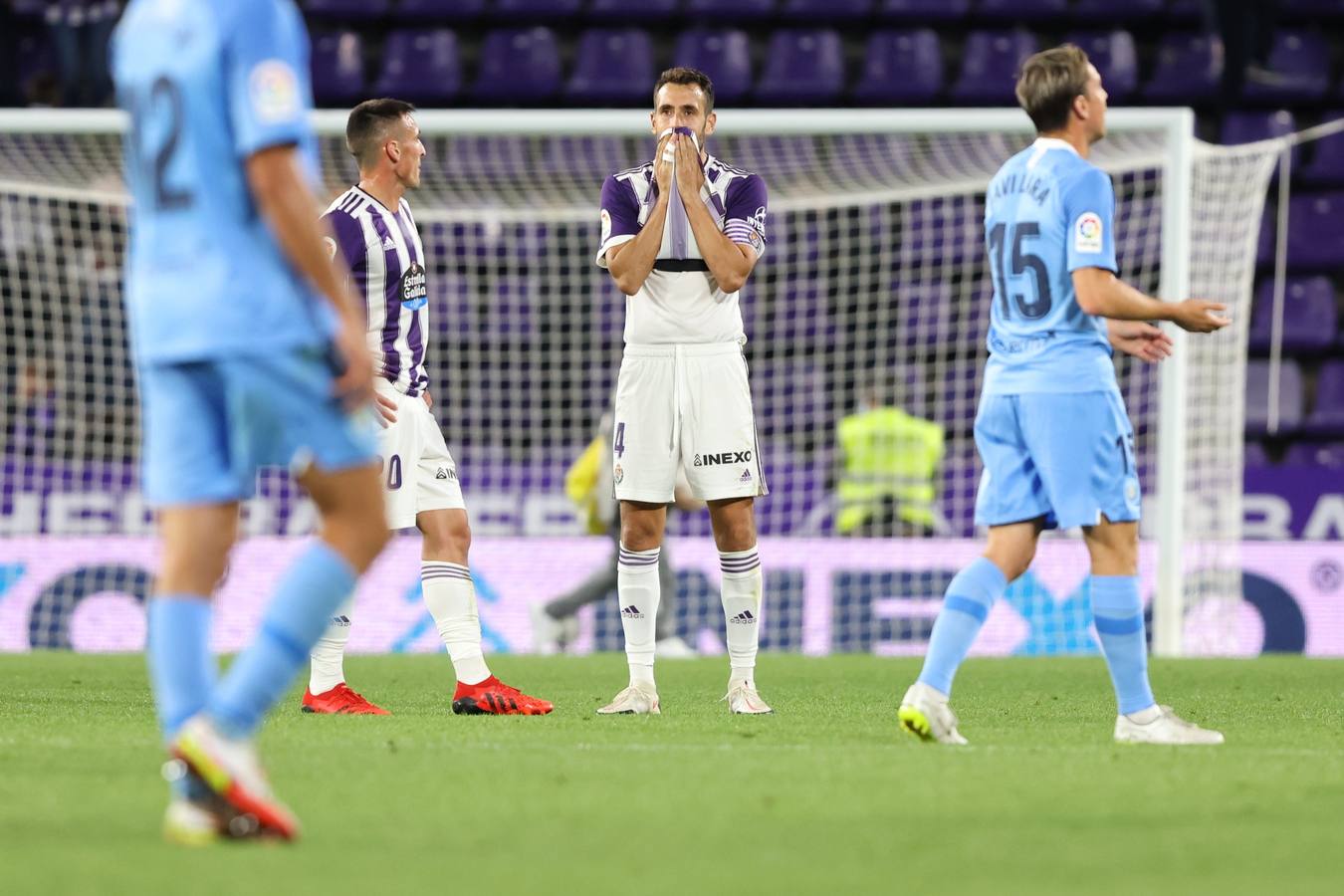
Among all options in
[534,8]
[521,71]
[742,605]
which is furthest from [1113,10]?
[742,605]

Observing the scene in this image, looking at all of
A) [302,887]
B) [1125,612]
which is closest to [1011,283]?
[1125,612]

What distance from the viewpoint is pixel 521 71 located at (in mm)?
15430

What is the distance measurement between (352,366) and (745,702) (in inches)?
131

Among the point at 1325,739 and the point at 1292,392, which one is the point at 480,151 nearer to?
the point at 1292,392

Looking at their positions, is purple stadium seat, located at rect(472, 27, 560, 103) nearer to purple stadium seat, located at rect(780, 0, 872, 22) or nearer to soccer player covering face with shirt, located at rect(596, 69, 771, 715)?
purple stadium seat, located at rect(780, 0, 872, 22)

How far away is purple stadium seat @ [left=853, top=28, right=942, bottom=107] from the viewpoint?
50.5 feet

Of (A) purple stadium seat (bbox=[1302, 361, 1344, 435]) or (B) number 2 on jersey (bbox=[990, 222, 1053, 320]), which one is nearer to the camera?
(B) number 2 on jersey (bbox=[990, 222, 1053, 320])

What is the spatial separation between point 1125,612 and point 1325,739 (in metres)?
0.88

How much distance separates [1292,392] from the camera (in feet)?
46.4

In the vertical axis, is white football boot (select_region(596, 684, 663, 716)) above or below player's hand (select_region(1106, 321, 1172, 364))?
below

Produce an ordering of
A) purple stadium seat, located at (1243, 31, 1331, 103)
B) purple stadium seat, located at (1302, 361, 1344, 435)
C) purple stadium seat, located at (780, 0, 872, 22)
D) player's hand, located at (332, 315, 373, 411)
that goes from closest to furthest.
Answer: player's hand, located at (332, 315, 373, 411) → purple stadium seat, located at (1302, 361, 1344, 435) → purple stadium seat, located at (1243, 31, 1331, 103) → purple stadium seat, located at (780, 0, 872, 22)

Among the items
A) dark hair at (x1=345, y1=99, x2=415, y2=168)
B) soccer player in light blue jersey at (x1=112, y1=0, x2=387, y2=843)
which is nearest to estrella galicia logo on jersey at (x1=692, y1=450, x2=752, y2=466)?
dark hair at (x1=345, y1=99, x2=415, y2=168)

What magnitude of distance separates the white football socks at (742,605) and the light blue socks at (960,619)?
4.73 feet

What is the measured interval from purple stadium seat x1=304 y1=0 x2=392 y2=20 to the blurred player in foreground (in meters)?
9.49
